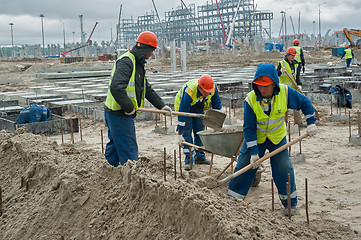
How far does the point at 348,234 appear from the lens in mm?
3289

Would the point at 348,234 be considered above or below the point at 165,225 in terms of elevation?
below

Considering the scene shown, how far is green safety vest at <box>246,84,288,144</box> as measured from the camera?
Answer: 3.77 m

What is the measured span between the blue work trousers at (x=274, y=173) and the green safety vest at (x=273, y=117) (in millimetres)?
107

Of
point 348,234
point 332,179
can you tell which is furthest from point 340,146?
point 348,234

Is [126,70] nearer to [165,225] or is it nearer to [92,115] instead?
[165,225]

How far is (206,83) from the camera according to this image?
5.42m

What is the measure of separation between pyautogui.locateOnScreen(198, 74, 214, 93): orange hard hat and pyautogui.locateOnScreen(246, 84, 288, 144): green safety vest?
1.60 meters

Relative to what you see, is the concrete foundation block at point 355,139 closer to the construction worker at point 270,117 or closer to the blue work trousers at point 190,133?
the blue work trousers at point 190,133

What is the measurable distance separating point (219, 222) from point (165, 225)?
0.46m

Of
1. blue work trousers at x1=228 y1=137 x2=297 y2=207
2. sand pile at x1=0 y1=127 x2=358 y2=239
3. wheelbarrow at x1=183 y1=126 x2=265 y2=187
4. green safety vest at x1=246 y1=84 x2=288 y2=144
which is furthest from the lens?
wheelbarrow at x1=183 y1=126 x2=265 y2=187

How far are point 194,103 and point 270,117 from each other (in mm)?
2017

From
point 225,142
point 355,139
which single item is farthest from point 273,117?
point 355,139

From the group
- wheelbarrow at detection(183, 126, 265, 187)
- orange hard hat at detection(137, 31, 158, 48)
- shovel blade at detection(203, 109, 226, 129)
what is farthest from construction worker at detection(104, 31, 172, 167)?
shovel blade at detection(203, 109, 226, 129)

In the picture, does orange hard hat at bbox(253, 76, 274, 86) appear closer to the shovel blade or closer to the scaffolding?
the shovel blade
